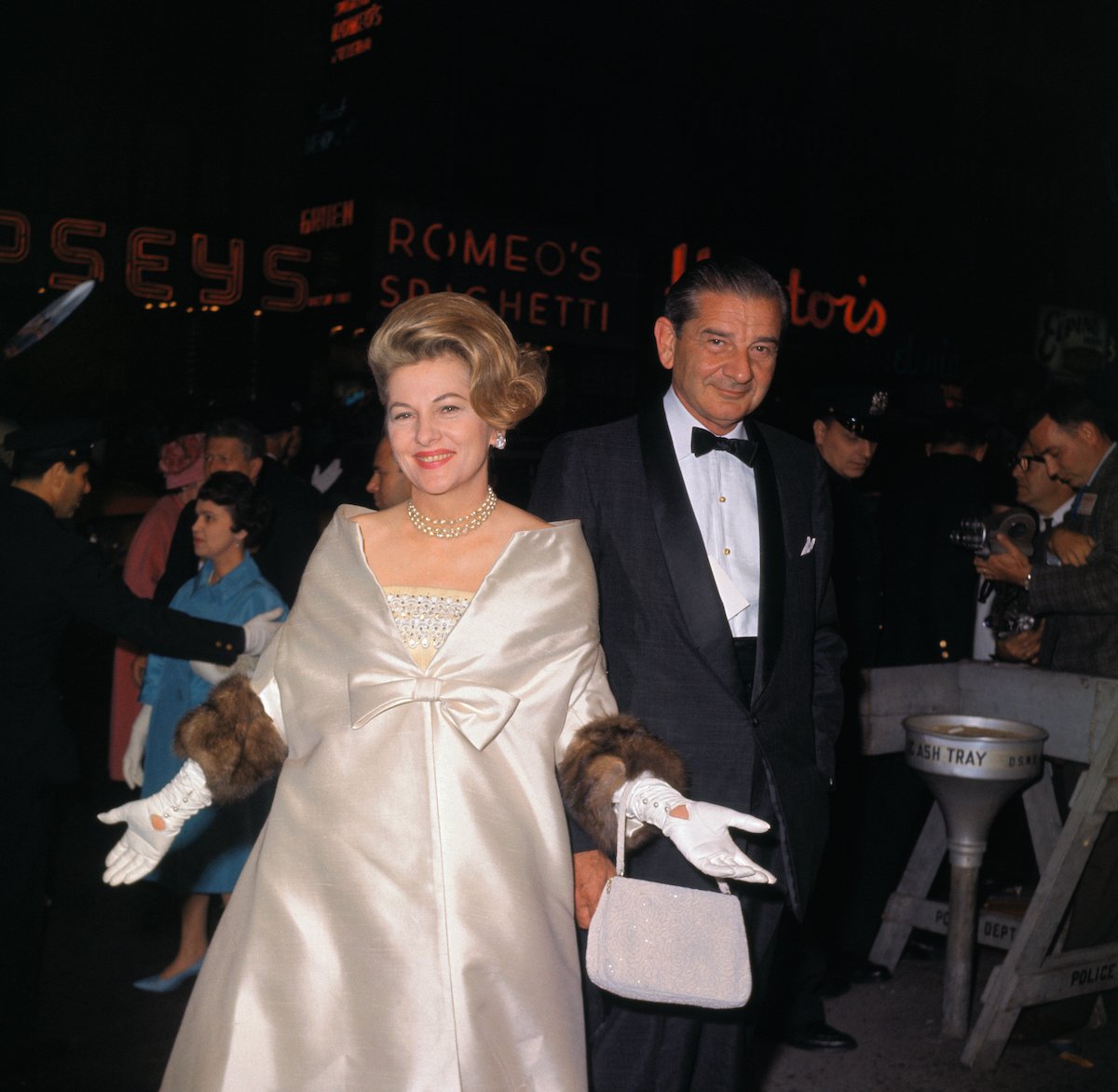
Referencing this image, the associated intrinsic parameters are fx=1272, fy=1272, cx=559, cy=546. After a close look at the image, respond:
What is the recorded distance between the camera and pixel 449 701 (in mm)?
2342

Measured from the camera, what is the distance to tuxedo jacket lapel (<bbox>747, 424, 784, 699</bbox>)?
293cm

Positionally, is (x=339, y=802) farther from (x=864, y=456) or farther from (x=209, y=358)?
(x=209, y=358)

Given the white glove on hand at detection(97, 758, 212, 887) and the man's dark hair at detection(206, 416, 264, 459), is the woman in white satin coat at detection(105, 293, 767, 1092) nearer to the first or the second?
the white glove on hand at detection(97, 758, 212, 887)

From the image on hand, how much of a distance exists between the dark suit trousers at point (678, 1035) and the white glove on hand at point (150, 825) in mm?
960

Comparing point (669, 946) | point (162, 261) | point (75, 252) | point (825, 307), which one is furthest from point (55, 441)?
point (825, 307)

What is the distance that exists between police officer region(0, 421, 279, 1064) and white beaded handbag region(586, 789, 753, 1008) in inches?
89.3

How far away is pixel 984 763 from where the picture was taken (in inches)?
164

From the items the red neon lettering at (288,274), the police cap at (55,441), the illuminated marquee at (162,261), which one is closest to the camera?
the police cap at (55,441)

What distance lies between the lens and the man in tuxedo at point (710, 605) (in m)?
2.87

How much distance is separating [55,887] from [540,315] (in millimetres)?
9698

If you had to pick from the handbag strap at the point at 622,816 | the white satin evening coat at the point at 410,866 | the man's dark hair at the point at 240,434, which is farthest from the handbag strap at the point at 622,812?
the man's dark hair at the point at 240,434

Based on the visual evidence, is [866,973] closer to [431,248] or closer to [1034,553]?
[1034,553]

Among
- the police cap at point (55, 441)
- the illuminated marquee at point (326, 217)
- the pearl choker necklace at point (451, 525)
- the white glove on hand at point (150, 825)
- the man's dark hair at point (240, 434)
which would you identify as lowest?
the white glove on hand at point (150, 825)

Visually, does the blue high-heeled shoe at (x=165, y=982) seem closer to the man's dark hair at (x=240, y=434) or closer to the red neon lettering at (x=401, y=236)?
the man's dark hair at (x=240, y=434)
